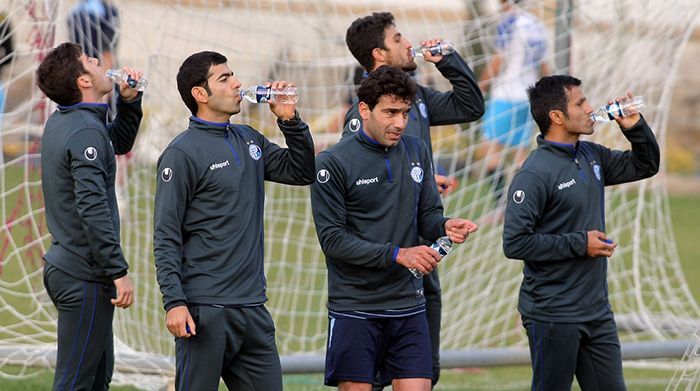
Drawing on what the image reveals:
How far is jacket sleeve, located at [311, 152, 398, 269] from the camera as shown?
575cm

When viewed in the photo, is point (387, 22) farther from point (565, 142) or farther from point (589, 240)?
point (589, 240)

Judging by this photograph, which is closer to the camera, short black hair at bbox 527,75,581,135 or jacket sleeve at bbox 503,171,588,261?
jacket sleeve at bbox 503,171,588,261

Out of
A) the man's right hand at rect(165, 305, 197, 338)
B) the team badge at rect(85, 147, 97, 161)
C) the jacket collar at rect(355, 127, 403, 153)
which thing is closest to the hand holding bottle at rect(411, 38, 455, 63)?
the jacket collar at rect(355, 127, 403, 153)

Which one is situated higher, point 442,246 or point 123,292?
point 442,246

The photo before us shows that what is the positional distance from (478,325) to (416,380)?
3239 mm

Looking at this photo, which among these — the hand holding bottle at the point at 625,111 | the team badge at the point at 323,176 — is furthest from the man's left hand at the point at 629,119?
the team badge at the point at 323,176

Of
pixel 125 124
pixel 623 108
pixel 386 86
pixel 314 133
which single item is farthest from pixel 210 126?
pixel 314 133

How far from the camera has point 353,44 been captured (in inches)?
268

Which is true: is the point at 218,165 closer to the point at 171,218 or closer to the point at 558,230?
the point at 171,218

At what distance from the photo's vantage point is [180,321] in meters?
5.38

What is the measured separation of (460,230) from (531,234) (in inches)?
23.7

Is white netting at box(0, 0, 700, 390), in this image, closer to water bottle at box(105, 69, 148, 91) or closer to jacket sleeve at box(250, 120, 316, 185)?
water bottle at box(105, 69, 148, 91)

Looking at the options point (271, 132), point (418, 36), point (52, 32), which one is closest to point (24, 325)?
point (52, 32)

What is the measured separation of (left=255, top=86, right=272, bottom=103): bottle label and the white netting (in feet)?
8.84
